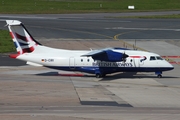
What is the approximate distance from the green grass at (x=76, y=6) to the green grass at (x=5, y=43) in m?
31.9

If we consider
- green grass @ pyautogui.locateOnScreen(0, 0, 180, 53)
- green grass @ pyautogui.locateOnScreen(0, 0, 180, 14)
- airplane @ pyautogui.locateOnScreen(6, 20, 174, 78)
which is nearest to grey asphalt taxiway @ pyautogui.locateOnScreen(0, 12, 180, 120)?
airplane @ pyautogui.locateOnScreen(6, 20, 174, 78)

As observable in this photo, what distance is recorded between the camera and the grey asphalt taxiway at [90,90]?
30.0 metres

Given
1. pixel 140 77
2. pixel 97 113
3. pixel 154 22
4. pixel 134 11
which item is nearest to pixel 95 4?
pixel 134 11

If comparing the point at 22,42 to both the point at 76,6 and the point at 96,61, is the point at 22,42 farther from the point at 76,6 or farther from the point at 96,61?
the point at 76,6

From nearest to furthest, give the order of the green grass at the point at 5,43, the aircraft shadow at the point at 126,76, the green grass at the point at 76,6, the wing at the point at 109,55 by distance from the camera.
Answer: the wing at the point at 109,55 < the aircraft shadow at the point at 126,76 < the green grass at the point at 5,43 < the green grass at the point at 76,6

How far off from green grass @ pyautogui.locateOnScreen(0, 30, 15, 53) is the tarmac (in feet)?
33.5

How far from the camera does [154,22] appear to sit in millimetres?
92062

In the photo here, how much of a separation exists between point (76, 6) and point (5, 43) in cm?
5307

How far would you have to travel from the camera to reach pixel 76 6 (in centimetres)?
11688

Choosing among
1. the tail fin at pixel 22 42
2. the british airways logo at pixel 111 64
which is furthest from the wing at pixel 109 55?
the tail fin at pixel 22 42

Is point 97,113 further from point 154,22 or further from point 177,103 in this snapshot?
point 154,22

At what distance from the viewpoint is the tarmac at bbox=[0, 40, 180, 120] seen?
1167 inches

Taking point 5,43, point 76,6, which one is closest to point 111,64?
point 5,43

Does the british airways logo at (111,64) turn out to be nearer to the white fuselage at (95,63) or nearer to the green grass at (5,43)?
the white fuselage at (95,63)
